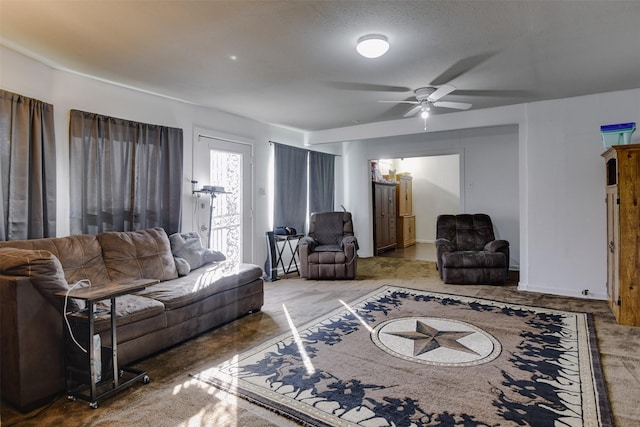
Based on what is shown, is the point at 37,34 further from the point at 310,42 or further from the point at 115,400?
the point at 115,400

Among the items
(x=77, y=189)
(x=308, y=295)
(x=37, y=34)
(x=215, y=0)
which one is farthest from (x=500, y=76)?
(x=77, y=189)

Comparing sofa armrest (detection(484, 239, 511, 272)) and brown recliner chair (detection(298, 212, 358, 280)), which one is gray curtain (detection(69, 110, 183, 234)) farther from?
sofa armrest (detection(484, 239, 511, 272))

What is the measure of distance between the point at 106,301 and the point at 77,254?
0.62 meters

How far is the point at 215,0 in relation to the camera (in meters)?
2.18

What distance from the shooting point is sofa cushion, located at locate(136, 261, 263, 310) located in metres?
3.04

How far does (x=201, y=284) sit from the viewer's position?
3.37 m

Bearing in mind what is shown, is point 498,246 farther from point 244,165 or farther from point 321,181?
point 244,165

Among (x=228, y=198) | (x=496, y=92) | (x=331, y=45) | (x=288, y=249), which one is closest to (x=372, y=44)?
(x=331, y=45)

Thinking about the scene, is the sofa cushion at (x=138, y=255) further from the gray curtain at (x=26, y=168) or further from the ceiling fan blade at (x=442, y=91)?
the ceiling fan blade at (x=442, y=91)

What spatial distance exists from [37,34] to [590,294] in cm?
612

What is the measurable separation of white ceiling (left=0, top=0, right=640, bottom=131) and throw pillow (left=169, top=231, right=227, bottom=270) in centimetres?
163

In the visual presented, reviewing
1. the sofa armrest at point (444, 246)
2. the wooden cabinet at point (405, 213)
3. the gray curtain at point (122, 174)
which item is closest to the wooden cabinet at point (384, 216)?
the wooden cabinet at point (405, 213)

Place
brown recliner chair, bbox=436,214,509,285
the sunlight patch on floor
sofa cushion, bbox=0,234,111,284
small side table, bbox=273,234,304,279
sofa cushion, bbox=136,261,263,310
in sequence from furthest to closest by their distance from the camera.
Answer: small side table, bbox=273,234,304,279 → brown recliner chair, bbox=436,214,509,285 → sofa cushion, bbox=136,261,263,310 → sofa cushion, bbox=0,234,111,284 → the sunlight patch on floor

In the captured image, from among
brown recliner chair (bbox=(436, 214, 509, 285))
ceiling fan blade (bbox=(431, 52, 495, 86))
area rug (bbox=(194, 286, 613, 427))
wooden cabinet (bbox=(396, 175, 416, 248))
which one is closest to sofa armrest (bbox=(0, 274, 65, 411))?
area rug (bbox=(194, 286, 613, 427))
